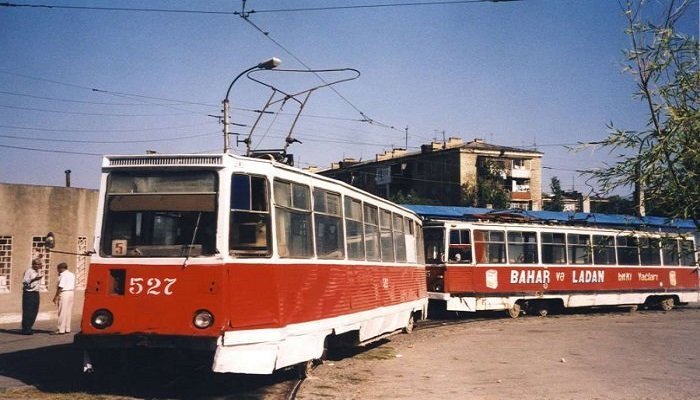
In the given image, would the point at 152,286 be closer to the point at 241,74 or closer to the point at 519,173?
the point at 241,74

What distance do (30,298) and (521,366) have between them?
10.4 meters

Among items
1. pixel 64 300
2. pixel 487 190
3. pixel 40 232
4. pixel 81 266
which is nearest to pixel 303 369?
pixel 64 300

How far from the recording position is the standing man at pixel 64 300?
572 inches

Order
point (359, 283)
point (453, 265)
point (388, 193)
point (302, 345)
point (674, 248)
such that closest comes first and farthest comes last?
point (674, 248)
point (302, 345)
point (359, 283)
point (453, 265)
point (388, 193)

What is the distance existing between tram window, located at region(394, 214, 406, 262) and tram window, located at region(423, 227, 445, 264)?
236 inches

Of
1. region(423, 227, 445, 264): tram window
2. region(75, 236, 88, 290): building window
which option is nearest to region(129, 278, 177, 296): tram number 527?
region(75, 236, 88, 290): building window

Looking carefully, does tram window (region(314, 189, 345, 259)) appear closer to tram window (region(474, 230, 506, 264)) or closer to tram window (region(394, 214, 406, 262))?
tram window (region(394, 214, 406, 262))

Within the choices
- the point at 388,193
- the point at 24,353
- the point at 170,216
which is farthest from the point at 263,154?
the point at 388,193

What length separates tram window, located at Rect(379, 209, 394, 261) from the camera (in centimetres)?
1291

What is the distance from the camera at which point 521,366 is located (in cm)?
1149

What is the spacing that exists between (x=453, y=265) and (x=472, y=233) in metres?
1.24

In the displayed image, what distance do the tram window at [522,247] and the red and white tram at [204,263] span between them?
545 inches

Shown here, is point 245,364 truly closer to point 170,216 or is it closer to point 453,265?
point 170,216

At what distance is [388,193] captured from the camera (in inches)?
3014
